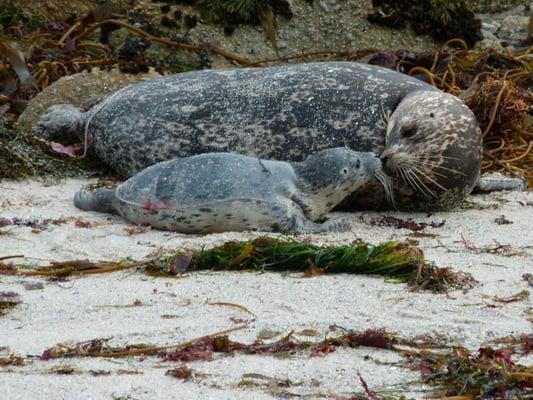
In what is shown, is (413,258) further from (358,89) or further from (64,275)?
(358,89)

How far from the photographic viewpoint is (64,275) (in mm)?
4938

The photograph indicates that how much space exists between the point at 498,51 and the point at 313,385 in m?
6.82

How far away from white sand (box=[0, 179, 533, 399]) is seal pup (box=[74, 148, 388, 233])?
133 millimetres

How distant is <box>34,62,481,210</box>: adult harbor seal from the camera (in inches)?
261

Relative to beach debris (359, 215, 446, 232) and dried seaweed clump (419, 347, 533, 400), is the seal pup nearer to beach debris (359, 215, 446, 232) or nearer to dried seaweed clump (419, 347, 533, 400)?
beach debris (359, 215, 446, 232)

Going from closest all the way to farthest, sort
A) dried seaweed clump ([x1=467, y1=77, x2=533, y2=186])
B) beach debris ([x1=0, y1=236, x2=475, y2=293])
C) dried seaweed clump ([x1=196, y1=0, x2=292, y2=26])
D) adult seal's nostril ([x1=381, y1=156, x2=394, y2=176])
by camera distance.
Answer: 1. beach debris ([x1=0, y1=236, x2=475, y2=293])
2. adult seal's nostril ([x1=381, y1=156, x2=394, y2=176])
3. dried seaweed clump ([x1=467, y1=77, x2=533, y2=186])
4. dried seaweed clump ([x1=196, y1=0, x2=292, y2=26])

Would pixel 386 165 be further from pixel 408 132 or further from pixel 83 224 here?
pixel 83 224

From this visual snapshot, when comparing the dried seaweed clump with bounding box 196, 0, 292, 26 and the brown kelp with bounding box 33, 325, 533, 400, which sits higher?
the brown kelp with bounding box 33, 325, 533, 400

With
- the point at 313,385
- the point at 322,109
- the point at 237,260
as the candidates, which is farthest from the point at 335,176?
the point at 313,385

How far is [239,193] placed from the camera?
5895 millimetres

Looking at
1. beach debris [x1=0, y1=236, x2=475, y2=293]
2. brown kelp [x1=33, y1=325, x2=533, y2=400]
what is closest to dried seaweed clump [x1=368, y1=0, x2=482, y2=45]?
beach debris [x1=0, y1=236, x2=475, y2=293]

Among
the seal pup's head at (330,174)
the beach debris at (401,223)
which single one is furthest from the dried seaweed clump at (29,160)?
the beach debris at (401,223)

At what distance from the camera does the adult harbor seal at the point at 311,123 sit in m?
6.62

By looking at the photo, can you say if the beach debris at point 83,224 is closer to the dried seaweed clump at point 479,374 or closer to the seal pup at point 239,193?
the seal pup at point 239,193
